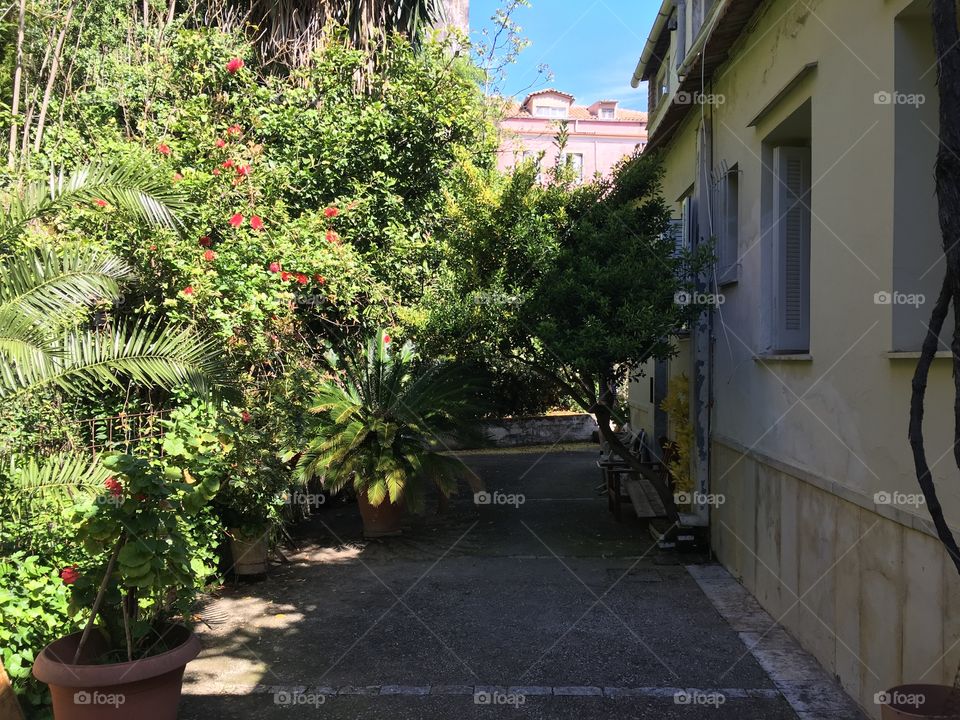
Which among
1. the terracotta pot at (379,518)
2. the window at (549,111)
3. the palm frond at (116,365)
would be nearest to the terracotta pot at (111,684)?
the palm frond at (116,365)

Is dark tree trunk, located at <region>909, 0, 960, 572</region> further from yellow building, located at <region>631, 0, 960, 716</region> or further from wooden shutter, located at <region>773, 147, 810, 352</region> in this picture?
wooden shutter, located at <region>773, 147, 810, 352</region>

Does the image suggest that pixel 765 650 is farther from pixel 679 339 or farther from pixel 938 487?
pixel 679 339

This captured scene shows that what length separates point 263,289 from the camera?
722 centimetres

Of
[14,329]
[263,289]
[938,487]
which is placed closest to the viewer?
[938,487]

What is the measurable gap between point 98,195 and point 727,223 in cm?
553

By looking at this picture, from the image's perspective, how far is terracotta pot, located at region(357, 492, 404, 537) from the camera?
340 inches

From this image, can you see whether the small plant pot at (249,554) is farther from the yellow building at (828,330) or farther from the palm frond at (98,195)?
the yellow building at (828,330)

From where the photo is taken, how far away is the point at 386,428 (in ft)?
27.5

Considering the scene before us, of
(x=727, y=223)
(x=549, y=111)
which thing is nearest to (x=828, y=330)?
(x=727, y=223)

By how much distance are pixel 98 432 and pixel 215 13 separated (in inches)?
249

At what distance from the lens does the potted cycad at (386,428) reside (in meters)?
8.20

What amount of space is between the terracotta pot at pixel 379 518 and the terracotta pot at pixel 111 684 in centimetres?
471

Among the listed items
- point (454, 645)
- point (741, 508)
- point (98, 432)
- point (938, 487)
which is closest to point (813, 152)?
point (938, 487)

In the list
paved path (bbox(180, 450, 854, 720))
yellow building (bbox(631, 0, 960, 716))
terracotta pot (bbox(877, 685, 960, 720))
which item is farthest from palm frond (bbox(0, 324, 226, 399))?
terracotta pot (bbox(877, 685, 960, 720))
